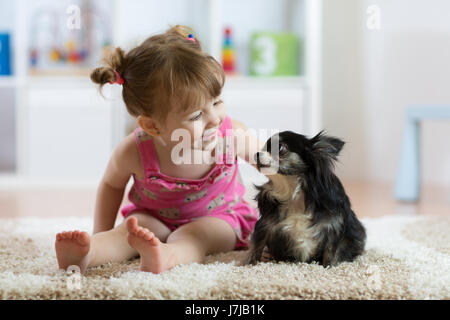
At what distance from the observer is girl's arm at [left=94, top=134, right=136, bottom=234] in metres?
1.12

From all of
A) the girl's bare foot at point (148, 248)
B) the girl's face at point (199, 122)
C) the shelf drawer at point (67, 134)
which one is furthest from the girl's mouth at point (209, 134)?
the shelf drawer at point (67, 134)

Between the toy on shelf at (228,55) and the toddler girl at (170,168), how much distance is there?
1328 millimetres

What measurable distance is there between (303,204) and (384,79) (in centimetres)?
186

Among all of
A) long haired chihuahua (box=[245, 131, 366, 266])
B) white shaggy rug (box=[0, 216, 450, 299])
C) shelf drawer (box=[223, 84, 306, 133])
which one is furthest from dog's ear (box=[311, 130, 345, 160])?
shelf drawer (box=[223, 84, 306, 133])

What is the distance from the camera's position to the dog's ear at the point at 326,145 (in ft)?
2.88

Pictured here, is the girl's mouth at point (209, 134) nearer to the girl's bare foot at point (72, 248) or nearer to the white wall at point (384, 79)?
the girl's bare foot at point (72, 248)

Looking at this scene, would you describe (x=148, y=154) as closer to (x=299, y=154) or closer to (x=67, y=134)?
(x=299, y=154)

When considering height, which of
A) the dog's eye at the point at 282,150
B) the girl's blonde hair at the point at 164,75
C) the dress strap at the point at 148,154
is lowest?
the dress strap at the point at 148,154

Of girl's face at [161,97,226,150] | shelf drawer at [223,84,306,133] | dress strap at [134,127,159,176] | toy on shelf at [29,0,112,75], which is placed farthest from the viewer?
toy on shelf at [29,0,112,75]

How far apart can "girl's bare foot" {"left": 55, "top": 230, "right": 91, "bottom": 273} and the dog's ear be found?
15.5 inches

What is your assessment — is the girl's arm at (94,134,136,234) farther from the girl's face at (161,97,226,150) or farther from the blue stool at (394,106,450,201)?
the blue stool at (394,106,450,201)

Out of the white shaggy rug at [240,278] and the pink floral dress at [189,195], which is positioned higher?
the pink floral dress at [189,195]
